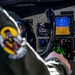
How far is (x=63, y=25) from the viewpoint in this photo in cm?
306

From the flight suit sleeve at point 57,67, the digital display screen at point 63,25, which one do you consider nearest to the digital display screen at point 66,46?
the digital display screen at point 63,25

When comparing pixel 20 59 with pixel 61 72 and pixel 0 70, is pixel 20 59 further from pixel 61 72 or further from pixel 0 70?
pixel 61 72

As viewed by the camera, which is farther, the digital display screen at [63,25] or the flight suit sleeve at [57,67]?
the digital display screen at [63,25]

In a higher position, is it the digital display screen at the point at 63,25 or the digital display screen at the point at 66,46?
the digital display screen at the point at 63,25

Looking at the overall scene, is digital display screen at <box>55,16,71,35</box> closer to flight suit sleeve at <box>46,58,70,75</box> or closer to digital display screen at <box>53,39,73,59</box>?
digital display screen at <box>53,39,73,59</box>

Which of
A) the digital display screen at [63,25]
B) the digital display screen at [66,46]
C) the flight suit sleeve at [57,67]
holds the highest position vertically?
the flight suit sleeve at [57,67]

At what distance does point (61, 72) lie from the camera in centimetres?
68

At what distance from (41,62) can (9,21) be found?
11 centimetres

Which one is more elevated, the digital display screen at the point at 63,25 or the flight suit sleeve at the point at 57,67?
the flight suit sleeve at the point at 57,67

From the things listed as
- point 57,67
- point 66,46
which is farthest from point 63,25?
point 57,67

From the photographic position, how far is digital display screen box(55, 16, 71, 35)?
2986 mm

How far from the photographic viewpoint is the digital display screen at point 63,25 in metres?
2.99

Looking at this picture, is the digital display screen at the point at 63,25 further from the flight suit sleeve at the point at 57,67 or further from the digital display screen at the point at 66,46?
the flight suit sleeve at the point at 57,67

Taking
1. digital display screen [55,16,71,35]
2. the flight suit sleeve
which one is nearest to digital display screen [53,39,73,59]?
digital display screen [55,16,71,35]
